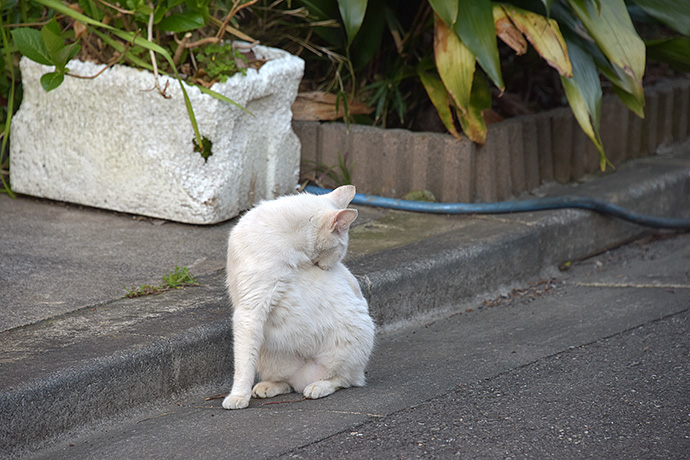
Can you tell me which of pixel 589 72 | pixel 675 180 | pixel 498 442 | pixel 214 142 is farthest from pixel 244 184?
pixel 675 180

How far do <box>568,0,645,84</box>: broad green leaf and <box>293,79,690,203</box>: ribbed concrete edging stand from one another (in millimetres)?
679

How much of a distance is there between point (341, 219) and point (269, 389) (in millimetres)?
595

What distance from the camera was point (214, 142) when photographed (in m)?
3.54

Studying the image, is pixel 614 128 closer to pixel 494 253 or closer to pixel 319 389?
pixel 494 253

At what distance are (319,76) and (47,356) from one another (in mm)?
2784

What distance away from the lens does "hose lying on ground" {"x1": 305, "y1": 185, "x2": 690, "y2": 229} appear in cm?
387

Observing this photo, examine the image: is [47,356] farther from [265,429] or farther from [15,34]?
[15,34]

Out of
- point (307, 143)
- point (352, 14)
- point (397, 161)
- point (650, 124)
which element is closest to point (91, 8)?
point (352, 14)

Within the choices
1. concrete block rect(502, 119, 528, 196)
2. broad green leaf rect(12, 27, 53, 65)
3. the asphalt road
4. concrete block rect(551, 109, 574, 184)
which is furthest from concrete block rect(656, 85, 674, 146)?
broad green leaf rect(12, 27, 53, 65)

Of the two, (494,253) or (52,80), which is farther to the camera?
(494,253)

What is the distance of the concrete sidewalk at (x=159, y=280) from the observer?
2225 millimetres

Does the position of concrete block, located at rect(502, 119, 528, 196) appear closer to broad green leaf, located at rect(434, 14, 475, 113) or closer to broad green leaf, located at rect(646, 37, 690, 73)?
broad green leaf, located at rect(434, 14, 475, 113)

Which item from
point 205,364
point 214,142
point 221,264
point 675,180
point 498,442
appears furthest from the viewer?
point 675,180

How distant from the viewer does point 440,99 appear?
3920 millimetres
